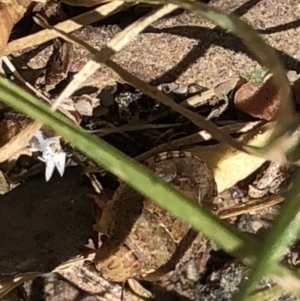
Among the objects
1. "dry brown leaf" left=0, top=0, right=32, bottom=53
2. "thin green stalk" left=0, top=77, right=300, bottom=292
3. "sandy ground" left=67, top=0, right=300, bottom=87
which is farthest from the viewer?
"sandy ground" left=67, top=0, right=300, bottom=87

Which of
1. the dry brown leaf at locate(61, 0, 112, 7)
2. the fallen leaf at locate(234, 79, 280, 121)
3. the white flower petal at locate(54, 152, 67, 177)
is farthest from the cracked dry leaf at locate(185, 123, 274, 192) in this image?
the dry brown leaf at locate(61, 0, 112, 7)

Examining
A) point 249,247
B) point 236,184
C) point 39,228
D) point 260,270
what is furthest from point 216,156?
point 260,270

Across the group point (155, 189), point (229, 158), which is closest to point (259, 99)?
point (229, 158)

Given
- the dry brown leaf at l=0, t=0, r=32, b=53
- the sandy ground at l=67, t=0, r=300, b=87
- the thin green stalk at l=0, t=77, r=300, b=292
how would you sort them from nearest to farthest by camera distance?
the thin green stalk at l=0, t=77, r=300, b=292
the dry brown leaf at l=0, t=0, r=32, b=53
the sandy ground at l=67, t=0, r=300, b=87

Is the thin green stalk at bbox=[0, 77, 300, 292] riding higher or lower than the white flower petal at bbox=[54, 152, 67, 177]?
lower

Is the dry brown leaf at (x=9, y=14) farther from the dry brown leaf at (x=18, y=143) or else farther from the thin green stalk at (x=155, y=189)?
the thin green stalk at (x=155, y=189)

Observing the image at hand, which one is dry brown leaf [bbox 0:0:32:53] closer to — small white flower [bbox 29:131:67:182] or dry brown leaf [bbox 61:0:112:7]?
dry brown leaf [bbox 61:0:112:7]
